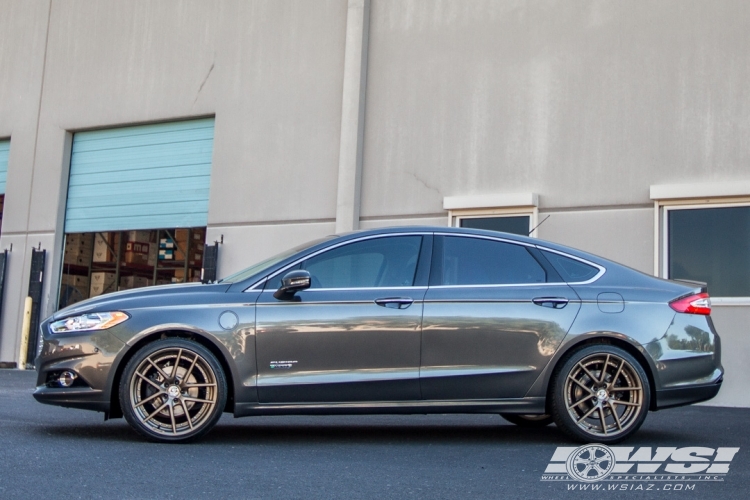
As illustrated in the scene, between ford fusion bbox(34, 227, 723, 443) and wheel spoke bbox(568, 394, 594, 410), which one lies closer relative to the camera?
ford fusion bbox(34, 227, 723, 443)

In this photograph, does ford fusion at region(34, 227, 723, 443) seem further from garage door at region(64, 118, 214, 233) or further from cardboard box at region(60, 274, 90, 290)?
cardboard box at region(60, 274, 90, 290)

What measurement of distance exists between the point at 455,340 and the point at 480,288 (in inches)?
16.9

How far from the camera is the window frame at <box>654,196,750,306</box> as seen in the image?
1135cm

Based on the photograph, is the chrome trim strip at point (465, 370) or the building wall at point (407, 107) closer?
the chrome trim strip at point (465, 370)

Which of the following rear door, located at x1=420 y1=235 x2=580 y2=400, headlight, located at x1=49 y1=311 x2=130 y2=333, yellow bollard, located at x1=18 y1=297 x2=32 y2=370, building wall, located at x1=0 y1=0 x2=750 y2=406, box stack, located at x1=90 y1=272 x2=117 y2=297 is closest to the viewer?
headlight, located at x1=49 y1=311 x2=130 y2=333

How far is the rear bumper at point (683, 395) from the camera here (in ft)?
22.3

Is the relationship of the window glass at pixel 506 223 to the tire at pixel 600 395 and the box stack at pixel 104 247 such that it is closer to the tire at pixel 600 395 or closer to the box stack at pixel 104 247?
the tire at pixel 600 395

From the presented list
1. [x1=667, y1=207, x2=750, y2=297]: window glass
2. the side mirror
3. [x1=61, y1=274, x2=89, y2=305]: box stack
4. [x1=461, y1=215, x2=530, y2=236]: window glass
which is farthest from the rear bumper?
[x1=61, y1=274, x2=89, y2=305]: box stack

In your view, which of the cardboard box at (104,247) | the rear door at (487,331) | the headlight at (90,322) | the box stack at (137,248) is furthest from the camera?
the box stack at (137,248)

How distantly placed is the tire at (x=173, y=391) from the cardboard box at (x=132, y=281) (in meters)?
14.3

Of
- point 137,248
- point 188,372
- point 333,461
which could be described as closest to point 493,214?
point 188,372

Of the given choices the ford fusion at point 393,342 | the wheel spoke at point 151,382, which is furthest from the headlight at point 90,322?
the wheel spoke at point 151,382

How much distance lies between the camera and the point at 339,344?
6.58m

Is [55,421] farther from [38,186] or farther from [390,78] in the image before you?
[38,186]
